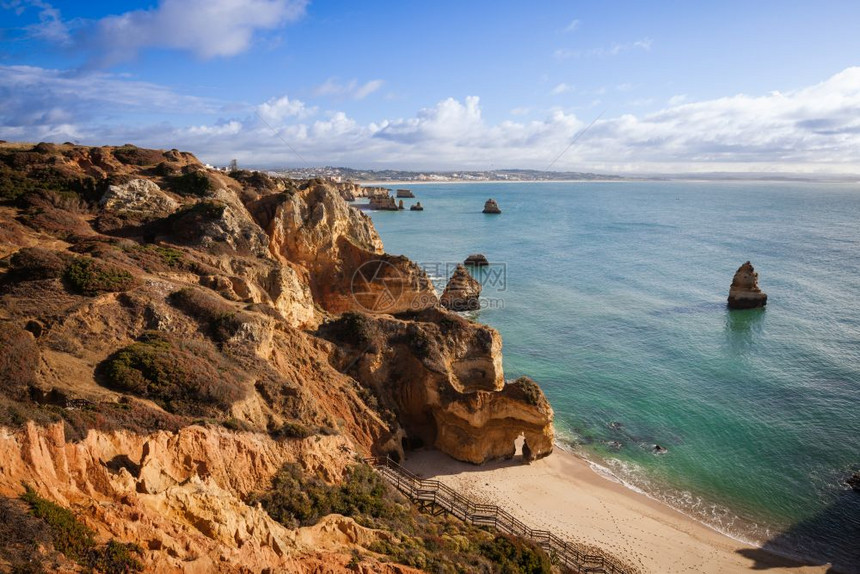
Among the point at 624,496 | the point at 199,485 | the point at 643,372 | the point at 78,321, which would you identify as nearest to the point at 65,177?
the point at 78,321

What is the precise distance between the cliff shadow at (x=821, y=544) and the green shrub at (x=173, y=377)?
2256 cm

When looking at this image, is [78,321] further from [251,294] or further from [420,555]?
[420,555]

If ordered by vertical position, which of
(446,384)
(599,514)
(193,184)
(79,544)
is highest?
(193,184)

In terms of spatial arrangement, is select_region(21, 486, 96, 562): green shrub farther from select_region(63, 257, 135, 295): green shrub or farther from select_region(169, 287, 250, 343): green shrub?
select_region(63, 257, 135, 295): green shrub

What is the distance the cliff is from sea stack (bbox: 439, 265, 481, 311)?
19.7 metres

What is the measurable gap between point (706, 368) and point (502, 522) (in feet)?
90.1

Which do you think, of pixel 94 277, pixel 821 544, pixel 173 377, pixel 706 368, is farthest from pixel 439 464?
pixel 706 368

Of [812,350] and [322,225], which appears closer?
[322,225]

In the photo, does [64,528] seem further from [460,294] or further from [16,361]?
[460,294]

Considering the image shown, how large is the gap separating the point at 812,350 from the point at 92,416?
168 ft

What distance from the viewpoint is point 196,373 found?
17422 millimetres

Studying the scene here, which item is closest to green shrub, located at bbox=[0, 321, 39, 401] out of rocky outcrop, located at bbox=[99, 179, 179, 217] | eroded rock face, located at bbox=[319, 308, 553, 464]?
eroded rock face, located at bbox=[319, 308, 553, 464]

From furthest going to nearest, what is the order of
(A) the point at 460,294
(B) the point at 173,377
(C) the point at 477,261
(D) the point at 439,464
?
(C) the point at 477,261 < (A) the point at 460,294 < (D) the point at 439,464 < (B) the point at 173,377

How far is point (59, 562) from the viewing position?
9242mm
